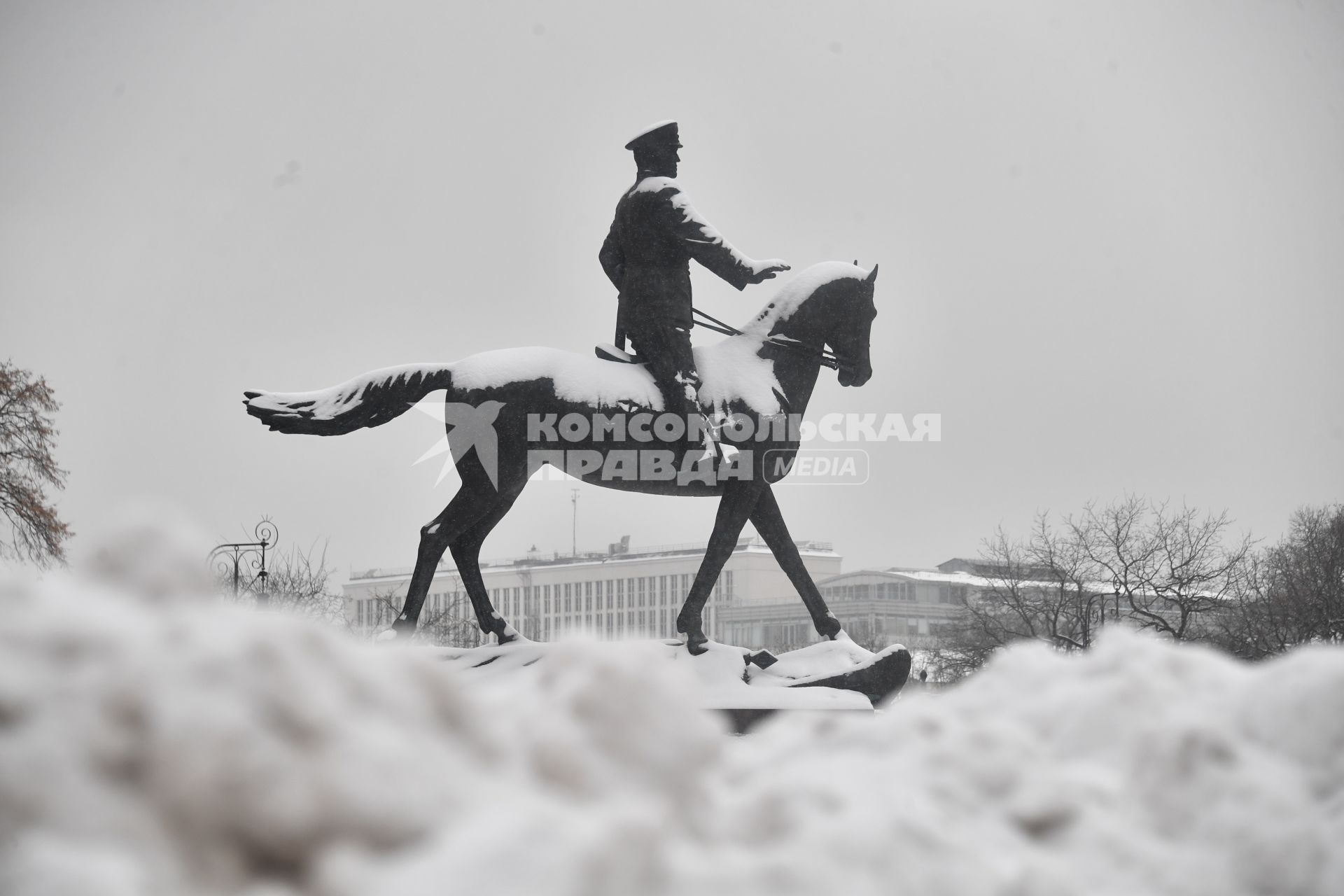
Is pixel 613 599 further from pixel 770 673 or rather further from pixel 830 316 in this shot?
pixel 770 673

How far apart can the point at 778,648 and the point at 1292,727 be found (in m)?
51.0

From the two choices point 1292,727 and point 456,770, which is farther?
point 1292,727

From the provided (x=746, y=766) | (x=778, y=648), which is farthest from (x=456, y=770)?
(x=778, y=648)

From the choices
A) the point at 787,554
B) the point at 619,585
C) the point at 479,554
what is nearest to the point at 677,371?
the point at 787,554

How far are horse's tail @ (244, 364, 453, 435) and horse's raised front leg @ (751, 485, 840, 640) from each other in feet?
5.77

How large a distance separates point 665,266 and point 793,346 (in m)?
0.81

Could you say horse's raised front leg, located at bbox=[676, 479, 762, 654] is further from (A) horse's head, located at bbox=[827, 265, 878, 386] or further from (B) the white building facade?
(B) the white building facade

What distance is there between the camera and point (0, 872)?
3.22 ft

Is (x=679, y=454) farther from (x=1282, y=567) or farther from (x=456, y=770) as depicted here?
(x=1282, y=567)

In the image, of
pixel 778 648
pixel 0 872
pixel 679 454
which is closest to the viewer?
pixel 0 872

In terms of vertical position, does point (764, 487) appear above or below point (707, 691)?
above

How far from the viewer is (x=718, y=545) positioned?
6418 millimetres

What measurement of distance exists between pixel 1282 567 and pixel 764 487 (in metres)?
25.9

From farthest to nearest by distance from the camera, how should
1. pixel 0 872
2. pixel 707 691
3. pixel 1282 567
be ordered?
pixel 1282 567, pixel 707 691, pixel 0 872
